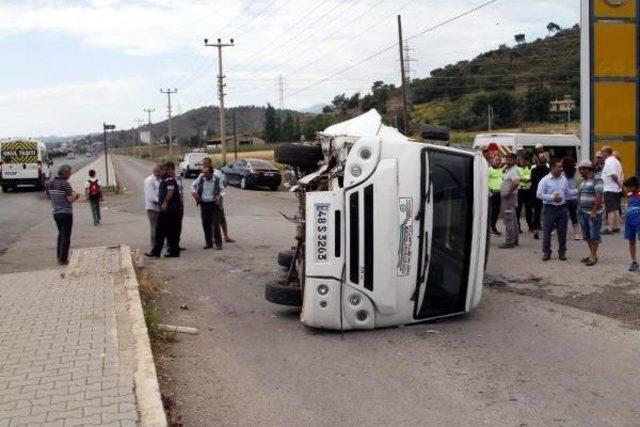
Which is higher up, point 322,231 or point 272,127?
point 272,127

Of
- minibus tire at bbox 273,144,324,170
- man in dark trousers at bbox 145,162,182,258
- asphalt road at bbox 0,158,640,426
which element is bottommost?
asphalt road at bbox 0,158,640,426

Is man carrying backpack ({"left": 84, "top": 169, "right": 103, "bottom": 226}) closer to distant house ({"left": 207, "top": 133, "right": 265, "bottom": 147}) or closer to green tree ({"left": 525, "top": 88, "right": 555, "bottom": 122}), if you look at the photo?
→ green tree ({"left": 525, "top": 88, "right": 555, "bottom": 122})

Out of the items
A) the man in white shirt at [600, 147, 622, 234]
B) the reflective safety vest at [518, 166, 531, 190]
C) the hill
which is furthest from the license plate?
the hill

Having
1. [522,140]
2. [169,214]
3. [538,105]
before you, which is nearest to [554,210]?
[169,214]

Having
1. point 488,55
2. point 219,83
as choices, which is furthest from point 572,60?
point 219,83

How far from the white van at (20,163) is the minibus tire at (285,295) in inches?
1196

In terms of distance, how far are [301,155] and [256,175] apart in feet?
Answer: 78.4

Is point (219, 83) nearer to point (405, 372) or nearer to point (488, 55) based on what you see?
point (488, 55)

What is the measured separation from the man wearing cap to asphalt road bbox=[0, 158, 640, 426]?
94.5 inches

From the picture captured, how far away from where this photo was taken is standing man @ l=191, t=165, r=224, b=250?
1370 cm

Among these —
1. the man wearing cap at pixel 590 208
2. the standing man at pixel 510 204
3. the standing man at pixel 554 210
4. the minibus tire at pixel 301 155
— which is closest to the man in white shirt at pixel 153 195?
the minibus tire at pixel 301 155

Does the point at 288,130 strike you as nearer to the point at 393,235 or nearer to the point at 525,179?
the point at 525,179

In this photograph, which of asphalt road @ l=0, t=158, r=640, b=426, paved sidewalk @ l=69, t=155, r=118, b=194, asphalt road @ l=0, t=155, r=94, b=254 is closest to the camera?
asphalt road @ l=0, t=158, r=640, b=426

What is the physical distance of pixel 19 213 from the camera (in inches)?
968
